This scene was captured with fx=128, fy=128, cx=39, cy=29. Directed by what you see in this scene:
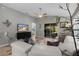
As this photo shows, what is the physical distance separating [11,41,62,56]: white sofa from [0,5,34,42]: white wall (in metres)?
0.23

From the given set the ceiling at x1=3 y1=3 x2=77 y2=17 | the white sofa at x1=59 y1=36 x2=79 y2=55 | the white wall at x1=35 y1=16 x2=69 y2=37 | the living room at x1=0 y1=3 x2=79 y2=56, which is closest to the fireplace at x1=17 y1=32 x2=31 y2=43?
the living room at x1=0 y1=3 x2=79 y2=56

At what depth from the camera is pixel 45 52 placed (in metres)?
2.17

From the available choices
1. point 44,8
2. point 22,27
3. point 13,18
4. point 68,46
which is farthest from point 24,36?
point 68,46

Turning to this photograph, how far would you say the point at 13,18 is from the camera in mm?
2195

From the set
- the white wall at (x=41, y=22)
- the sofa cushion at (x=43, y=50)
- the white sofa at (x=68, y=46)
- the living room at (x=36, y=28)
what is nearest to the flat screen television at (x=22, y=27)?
the living room at (x=36, y=28)

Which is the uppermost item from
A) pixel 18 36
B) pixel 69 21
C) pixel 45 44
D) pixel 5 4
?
pixel 5 4

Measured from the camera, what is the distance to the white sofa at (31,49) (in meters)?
2.16

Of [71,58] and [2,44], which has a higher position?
[2,44]

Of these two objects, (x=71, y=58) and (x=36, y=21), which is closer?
(x=71, y=58)

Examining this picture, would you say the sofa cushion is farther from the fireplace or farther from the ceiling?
the ceiling

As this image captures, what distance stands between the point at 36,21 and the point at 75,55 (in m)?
0.87

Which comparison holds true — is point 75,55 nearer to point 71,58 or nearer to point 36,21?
point 71,58

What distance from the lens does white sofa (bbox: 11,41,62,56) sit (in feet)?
7.10

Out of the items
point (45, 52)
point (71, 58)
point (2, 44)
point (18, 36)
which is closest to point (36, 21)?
point (18, 36)
